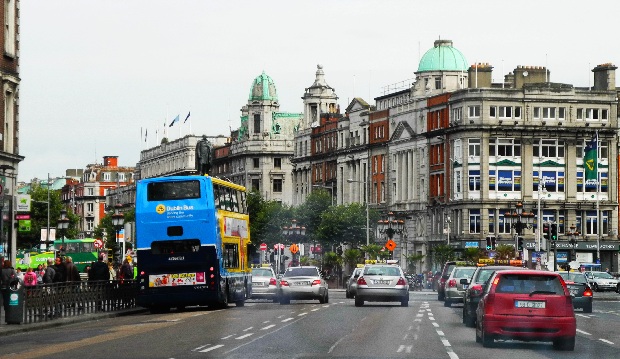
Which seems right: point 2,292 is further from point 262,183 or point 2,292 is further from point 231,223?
point 262,183

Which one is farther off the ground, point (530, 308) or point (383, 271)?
point (383, 271)

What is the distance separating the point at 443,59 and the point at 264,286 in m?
71.8

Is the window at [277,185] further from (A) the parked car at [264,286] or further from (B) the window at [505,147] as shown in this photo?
(A) the parked car at [264,286]

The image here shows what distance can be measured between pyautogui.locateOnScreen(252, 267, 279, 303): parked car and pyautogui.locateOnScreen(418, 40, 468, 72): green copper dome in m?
70.0

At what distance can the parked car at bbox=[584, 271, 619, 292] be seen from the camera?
92188mm

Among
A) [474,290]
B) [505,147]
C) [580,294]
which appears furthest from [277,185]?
[474,290]

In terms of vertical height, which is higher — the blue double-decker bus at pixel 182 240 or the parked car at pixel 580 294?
the blue double-decker bus at pixel 182 240

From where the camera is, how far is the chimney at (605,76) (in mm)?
126750

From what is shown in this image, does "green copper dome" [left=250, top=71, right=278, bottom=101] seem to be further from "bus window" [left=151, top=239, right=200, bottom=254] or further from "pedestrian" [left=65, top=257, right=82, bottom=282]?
"bus window" [left=151, top=239, right=200, bottom=254]

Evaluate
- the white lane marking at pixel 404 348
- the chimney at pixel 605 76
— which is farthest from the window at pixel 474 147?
the white lane marking at pixel 404 348

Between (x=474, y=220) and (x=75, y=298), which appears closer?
(x=75, y=298)

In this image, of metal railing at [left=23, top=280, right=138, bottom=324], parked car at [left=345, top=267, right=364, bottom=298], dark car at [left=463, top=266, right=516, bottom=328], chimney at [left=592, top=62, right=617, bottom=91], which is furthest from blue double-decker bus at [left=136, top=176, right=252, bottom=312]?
chimney at [left=592, top=62, right=617, bottom=91]

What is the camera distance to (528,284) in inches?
1153

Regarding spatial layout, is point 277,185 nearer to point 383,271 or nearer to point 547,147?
point 547,147
